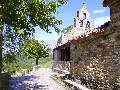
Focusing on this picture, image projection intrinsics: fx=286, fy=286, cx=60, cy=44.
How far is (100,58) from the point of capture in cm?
1281

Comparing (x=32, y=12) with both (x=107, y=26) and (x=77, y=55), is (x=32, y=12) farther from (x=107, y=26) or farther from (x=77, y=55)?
(x=107, y=26)

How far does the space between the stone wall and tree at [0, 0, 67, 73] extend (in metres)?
2.69

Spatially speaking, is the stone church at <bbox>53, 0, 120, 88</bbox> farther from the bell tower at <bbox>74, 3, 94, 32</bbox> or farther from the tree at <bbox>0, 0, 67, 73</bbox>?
the bell tower at <bbox>74, 3, 94, 32</bbox>

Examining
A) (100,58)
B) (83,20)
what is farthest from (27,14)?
(83,20)

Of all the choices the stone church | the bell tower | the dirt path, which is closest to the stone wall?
the stone church

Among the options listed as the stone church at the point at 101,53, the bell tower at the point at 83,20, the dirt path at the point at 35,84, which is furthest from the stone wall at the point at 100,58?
the bell tower at the point at 83,20

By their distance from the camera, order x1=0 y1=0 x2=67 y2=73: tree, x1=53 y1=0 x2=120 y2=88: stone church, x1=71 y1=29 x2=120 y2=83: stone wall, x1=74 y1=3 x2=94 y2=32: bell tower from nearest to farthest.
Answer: x1=53 y1=0 x2=120 y2=88: stone church, x1=71 y1=29 x2=120 y2=83: stone wall, x1=0 y1=0 x2=67 y2=73: tree, x1=74 y1=3 x2=94 y2=32: bell tower

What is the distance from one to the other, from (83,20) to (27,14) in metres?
28.6

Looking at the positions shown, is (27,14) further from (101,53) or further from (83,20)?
(83,20)

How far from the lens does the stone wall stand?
35.0ft

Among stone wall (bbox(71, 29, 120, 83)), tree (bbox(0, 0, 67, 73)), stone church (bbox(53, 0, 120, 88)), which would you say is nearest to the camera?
stone church (bbox(53, 0, 120, 88))

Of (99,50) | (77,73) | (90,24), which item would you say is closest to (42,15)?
(77,73)

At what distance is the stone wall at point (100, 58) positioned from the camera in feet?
35.0

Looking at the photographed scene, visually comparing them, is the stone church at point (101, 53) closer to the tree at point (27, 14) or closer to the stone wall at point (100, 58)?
the stone wall at point (100, 58)
